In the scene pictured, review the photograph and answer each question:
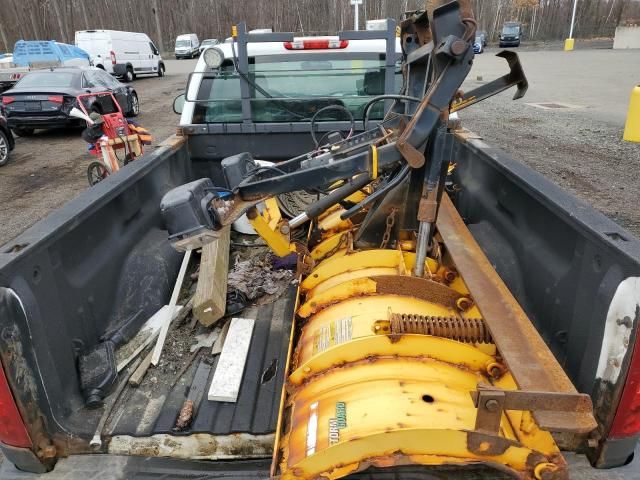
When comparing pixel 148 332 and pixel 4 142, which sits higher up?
pixel 148 332

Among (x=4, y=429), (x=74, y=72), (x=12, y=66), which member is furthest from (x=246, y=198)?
(x=12, y=66)

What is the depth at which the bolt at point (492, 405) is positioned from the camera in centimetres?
140

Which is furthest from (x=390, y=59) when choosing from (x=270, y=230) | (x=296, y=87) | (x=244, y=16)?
(x=244, y=16)

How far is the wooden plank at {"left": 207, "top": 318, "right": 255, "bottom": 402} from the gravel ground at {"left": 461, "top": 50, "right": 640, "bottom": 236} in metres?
5.16

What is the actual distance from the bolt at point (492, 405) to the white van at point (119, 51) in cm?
2446

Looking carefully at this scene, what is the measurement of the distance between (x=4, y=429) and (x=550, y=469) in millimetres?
1774

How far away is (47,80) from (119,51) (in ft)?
44.0

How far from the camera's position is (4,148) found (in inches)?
406

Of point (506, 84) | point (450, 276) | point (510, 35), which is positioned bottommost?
point (510, 35)

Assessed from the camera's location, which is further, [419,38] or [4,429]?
[419,38]

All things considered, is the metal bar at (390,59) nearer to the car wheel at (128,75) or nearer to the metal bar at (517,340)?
the metal bar at (517,340)

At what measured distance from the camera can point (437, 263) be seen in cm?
252

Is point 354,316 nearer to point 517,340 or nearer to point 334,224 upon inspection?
point 517,340

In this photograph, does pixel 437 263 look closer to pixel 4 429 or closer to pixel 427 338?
pixel 427 338
